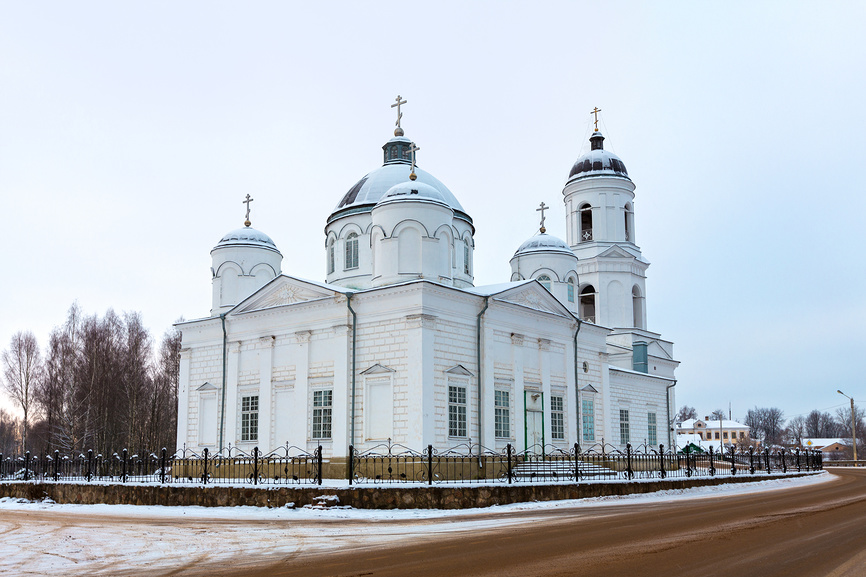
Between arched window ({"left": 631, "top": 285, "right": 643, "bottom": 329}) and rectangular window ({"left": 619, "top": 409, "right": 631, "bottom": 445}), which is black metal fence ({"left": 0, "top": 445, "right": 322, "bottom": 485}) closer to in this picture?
rectangular window ({"left": 619, "top": 409, "right": 631, "bottom": 445})

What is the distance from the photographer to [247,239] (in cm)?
3153

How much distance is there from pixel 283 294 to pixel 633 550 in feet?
60.9

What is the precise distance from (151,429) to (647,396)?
31.0 metres

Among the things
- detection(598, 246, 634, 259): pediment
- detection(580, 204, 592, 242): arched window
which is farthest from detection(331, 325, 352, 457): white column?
detection(580, 204, 592, 242): arched window

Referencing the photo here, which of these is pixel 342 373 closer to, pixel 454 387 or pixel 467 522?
pixel 454 387

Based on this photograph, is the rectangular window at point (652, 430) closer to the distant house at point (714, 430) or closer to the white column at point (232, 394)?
the white column at point (232, 394)

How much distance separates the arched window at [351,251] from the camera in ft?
96.6

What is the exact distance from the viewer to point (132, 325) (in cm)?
5003

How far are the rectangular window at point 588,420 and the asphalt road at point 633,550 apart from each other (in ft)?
45.6

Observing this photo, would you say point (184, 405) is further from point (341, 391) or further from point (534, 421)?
point (534, 421)

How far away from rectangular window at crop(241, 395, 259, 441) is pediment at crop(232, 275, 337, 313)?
10.6 ft

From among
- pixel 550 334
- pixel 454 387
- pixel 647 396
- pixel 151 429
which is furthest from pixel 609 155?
pixel 151 429

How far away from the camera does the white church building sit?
76.6 ft

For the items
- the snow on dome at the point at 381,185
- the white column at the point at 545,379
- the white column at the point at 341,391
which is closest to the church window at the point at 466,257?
the snow on dome at the point at 381,185
